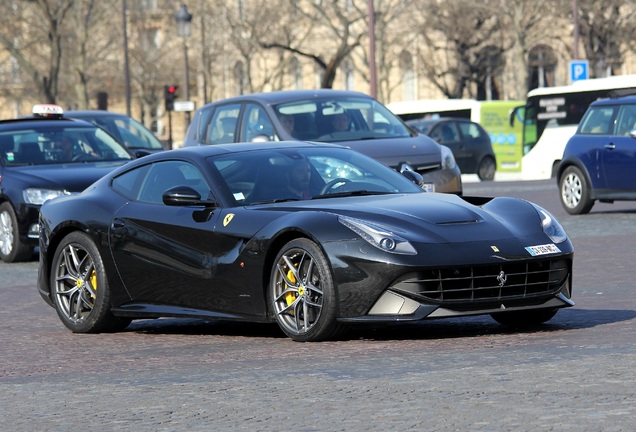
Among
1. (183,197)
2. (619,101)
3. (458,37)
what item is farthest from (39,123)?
(458,37)

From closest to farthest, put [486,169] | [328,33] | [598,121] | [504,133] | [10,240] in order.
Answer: [10,240] → [598,121] → [486,169] → [504,133] → [328,33]

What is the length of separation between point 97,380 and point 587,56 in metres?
58.7

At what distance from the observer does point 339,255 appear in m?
9.02

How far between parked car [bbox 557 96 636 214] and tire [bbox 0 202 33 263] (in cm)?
805

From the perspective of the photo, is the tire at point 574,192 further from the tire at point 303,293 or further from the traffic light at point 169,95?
the traffic light at point 169,95

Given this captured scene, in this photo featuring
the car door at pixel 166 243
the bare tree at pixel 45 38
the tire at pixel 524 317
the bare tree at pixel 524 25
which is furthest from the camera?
the bare tree at pixel 524 25

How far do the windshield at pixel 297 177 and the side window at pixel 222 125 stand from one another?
9.32 m

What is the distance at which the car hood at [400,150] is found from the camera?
712 inches

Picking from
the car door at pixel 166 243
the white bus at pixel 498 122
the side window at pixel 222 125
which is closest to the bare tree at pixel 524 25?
the white bus at pixel 498 122

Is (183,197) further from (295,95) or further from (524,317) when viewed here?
(295,95)

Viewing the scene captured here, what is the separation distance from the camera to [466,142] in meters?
41.7

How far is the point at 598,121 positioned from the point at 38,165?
805cm

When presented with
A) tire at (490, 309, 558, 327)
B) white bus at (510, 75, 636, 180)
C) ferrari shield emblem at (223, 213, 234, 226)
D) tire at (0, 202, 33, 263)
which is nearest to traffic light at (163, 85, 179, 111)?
white bus at (510, 75, 636, 180)

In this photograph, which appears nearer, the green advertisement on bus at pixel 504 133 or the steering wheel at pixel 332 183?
the steering wheel at pixel 332 183
